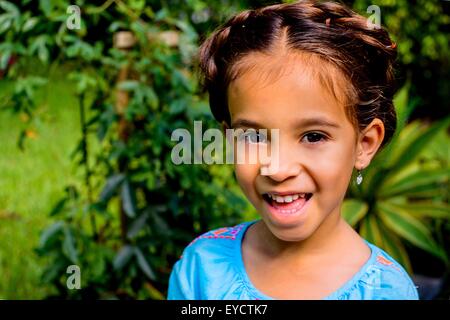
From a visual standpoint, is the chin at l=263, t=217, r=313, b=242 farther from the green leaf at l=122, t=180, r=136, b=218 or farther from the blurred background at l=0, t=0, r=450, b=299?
the green leaf at l=122, t=180, r=136, b=218

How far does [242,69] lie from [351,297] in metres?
0.59

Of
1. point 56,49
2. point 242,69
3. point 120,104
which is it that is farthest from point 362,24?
point 56,49

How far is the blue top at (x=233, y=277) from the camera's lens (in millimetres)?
1646

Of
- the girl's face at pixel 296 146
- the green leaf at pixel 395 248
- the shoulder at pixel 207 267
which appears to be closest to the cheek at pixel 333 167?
the girl's face at pixel 296 146

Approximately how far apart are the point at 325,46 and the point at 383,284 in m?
0.57

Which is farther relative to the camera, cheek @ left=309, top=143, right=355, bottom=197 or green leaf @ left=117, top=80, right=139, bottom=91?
green leaf @ left=117, top=80, right=139, bottom=91

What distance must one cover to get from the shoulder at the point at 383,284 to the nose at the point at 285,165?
1.02 ft

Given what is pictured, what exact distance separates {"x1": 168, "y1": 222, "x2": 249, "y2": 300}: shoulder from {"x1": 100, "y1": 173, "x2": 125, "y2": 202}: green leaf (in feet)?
3.28

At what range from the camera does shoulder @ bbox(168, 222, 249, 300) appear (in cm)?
179

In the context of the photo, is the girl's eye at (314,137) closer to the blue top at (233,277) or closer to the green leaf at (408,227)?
the blue top at (233,277)

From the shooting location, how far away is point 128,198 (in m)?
2.84

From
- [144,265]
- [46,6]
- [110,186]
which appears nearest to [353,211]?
[144,265]

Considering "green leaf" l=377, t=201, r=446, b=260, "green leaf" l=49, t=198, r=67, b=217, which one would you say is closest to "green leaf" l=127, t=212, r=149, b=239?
"green leaf" l=49, t=198, r=67, b=217
